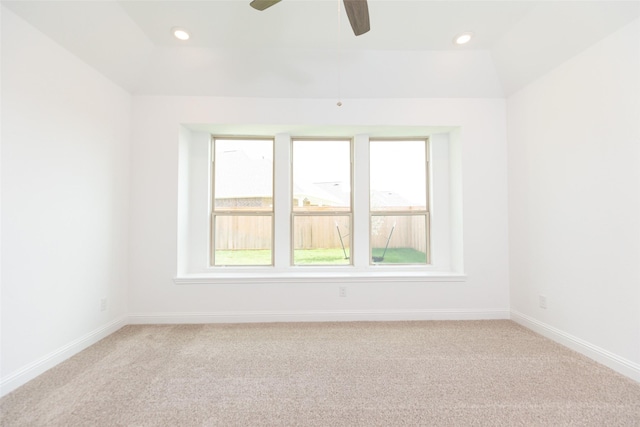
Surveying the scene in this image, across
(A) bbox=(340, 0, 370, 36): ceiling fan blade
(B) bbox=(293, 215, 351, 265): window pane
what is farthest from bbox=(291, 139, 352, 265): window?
(A) bbox=(340, 0, 370, 36): ceiling fan blade

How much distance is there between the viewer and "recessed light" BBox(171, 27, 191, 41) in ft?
7.92

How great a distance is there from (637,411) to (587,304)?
0.82 metres

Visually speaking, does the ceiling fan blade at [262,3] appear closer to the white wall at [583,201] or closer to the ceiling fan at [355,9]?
the ceiling fan at [355,9]

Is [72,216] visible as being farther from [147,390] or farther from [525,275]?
[525,275]

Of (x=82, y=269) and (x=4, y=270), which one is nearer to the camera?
(x=4, y=270)

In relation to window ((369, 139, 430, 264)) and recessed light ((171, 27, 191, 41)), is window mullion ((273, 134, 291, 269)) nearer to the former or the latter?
window ((369, 139, 430, 264))

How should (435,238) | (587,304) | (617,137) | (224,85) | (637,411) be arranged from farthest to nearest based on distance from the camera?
(435,238)
(224,85)
(587,304)
(617,137)
(637,411)

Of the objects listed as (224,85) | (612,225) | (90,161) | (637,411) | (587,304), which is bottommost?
(637,411)

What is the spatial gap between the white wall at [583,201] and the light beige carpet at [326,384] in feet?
0.96

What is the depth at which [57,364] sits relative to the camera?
2115 mm

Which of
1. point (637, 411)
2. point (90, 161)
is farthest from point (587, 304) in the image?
point (90, 161)

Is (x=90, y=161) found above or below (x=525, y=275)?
above

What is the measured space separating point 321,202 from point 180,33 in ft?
7.48

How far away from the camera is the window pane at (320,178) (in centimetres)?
359
